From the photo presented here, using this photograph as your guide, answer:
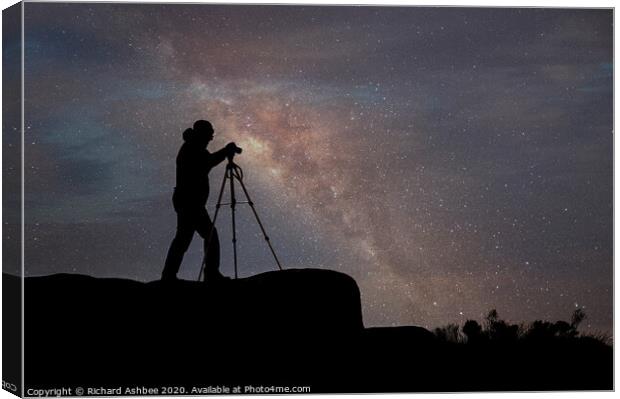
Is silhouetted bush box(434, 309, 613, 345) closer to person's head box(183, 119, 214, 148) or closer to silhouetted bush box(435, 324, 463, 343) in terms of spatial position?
silhouetted bush box(435, 324, 463, 343)

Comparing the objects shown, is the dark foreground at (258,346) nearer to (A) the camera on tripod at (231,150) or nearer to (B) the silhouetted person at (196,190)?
(B) the silhouetted person at (196,190)

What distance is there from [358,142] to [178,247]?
210 cm

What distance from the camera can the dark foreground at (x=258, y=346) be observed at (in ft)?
39.4

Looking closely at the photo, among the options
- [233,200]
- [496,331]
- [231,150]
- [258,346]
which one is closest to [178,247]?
[233,200]

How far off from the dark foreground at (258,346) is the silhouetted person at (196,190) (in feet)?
1.18

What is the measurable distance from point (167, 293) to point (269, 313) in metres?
1.05

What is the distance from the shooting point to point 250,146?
12453mm

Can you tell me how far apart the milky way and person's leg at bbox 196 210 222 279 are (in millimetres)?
112

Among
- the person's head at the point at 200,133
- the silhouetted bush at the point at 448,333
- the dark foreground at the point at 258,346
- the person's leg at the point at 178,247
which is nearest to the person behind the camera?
the dark foreground at the point at 258,346

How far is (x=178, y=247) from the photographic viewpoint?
12.3 m

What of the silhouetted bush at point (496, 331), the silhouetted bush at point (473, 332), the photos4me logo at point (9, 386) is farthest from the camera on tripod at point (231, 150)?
the photos4me logo at point (9, 386)

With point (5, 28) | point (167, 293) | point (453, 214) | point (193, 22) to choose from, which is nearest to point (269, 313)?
point (167, 293)

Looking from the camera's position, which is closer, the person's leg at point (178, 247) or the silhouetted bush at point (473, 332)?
the person's leg at point (178, 247)

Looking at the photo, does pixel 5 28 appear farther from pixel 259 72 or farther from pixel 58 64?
pixel 259 72
